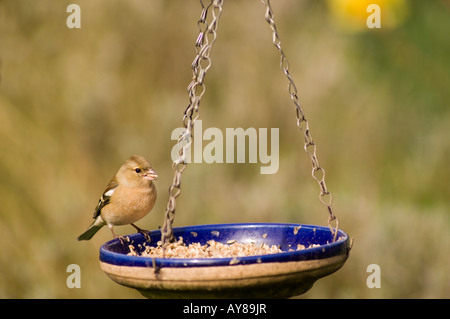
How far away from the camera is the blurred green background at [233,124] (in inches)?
243

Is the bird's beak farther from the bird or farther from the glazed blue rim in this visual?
the glazed blue rim

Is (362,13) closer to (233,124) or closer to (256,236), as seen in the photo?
(233,124)

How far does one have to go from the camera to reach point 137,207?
12.2 feet

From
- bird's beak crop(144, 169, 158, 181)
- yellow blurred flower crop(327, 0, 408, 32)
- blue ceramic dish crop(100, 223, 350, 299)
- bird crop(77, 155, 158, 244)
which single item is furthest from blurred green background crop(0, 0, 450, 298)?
blue ceramic dish crop(100, 223, 350, 299)

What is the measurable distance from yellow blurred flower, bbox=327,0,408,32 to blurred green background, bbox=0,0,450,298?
0.02 m

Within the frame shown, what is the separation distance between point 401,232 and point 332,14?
2.99m

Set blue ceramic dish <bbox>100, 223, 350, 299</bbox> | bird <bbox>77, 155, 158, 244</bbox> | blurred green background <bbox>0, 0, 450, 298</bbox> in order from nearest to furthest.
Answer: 1. blue ceramic dish <bbox>100, 223, 350, 299</bbox>
2. bird <bbox>77, 155, 158, 244</bbox>
3. blurred green background <bbox>0, 0, 450, 298</bbox>

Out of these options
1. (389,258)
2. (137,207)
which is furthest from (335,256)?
(389,258)

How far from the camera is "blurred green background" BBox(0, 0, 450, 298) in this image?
20.2 feet

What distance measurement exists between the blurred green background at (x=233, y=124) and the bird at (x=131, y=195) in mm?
2215

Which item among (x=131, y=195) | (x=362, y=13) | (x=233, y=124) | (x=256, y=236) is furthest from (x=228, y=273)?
(x=362, y=13)

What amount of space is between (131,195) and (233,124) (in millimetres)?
3352

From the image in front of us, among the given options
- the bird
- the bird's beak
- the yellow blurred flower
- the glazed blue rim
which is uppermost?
the yellow blurred flower

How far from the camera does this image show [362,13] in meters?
7.24
